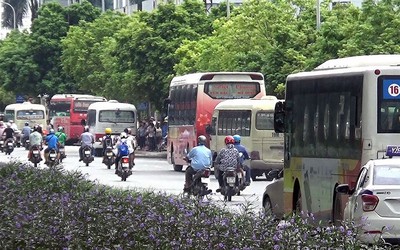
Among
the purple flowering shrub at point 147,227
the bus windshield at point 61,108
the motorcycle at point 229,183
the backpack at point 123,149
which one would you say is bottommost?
the motorcycle at point 229,183

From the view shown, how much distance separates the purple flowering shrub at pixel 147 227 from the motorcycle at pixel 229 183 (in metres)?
→ 12.8

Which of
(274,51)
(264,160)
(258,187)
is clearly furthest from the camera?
(274,51)

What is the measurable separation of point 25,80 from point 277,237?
286 ft

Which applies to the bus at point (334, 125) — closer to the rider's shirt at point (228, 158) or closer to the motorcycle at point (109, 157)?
the rider's shirt at point (228, 158)

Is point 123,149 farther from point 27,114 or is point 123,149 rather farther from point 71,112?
point 27,114

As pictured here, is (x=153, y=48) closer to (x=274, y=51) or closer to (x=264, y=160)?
(x=274, y=51)

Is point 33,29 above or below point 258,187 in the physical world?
above

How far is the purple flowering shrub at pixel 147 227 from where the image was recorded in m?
12.8

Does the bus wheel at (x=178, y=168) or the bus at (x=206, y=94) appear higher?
the bus at (x=206, y=94)

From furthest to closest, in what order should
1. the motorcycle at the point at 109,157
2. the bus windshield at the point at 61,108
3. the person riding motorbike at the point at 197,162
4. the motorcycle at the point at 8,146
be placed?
the bus windshield at the point at 61,108 → the motorcycle at the point at 8,146 → the motorcycle at the point at 109,157 → the person riding motorbike at the point at 197,162

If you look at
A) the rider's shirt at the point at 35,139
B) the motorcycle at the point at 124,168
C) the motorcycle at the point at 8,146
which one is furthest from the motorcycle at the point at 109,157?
the motorcycle at the point at 8,146

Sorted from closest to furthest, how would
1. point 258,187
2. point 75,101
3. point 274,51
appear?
Answer: point 258,187, point 274,51, point 75,101

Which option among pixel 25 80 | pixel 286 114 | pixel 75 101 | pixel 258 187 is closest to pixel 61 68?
pixel 25 80

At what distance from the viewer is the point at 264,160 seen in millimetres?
41312
